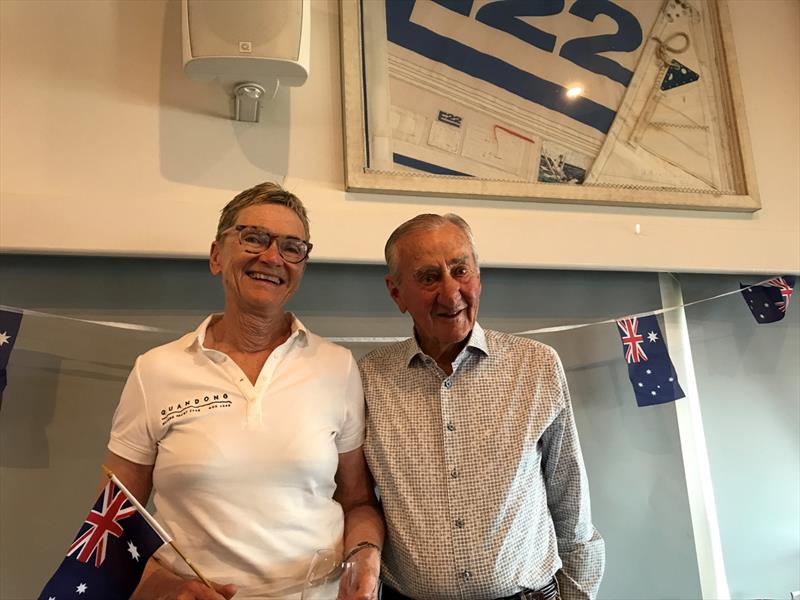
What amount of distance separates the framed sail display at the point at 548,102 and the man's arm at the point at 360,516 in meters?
0.80

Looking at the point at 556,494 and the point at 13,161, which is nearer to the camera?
the point at 556,494

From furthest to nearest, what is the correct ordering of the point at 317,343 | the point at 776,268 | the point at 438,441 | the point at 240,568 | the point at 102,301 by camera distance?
the point at 776,268
the point at 102,301
the point at 317,343
the point at 438,441
the point at 240,568

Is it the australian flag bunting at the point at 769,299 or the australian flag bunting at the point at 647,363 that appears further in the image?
the australian flag bunting at the point at 769,299

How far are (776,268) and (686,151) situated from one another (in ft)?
1.52

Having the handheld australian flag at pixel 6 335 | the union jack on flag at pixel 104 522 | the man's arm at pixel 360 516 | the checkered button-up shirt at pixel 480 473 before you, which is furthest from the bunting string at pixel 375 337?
the union jack on flag at pixel 104 522

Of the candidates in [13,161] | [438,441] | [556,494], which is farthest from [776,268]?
[13,161]

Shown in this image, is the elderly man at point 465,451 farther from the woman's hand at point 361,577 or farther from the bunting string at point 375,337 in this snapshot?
the bunting string at point 375,337

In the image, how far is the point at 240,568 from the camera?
1.08 meters

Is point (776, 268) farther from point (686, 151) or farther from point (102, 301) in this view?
point (102, 301)

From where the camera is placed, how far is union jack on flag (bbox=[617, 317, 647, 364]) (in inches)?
69.2

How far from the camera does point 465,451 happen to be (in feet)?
3.92

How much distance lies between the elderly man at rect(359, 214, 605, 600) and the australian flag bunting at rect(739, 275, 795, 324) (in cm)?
97

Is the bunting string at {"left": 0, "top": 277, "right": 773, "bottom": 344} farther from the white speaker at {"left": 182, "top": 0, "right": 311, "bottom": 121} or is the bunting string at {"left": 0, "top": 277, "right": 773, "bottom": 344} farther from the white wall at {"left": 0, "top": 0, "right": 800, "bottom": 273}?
the white speaker at {"left": 182, "top": 0, "right": 311, "bottom": 121}

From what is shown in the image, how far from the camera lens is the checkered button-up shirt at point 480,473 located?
1.13 meters
